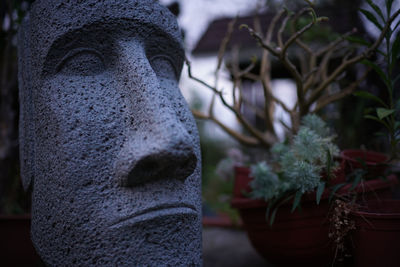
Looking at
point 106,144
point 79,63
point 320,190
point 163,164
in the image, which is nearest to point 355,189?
point 320,190

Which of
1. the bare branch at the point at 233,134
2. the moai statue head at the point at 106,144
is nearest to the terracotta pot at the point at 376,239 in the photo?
the moai statue head at the point at 106,144

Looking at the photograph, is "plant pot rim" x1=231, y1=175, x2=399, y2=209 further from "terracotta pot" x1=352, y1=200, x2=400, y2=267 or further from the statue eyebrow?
the statue eyebrow

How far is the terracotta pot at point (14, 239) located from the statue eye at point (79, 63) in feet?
3.31

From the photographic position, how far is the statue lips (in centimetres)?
91

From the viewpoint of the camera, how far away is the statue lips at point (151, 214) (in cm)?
91

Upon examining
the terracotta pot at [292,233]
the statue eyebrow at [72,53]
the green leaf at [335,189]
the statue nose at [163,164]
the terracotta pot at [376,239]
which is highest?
the statue eyebrow at [72,53]

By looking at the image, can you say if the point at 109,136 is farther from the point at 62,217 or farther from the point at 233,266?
the point at 233,266

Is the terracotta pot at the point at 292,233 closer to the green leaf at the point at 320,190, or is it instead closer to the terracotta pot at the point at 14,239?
the green leaf at the point at 320,190

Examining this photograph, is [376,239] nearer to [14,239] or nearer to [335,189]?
[335,189]

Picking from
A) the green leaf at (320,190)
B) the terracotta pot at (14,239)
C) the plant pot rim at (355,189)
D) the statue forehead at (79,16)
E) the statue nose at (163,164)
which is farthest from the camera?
the terracotta pot at (14,239)

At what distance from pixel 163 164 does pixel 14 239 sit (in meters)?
1.29

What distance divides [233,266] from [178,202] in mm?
1013

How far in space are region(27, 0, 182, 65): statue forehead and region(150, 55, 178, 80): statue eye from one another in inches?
4.9

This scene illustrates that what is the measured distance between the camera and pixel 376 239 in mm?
1092
